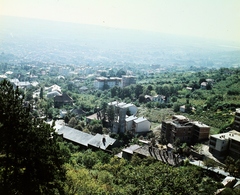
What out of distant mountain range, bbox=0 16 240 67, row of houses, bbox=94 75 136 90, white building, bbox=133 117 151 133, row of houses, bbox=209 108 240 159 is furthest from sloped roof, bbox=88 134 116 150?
distant mountain range, bbox=0 16 240 67

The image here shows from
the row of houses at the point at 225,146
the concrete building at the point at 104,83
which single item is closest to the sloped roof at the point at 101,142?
the row of houses at the point at 225,146

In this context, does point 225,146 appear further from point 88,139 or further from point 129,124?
point 88,139

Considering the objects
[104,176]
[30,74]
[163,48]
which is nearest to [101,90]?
[30,74]

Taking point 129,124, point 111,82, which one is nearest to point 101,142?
point 129,124

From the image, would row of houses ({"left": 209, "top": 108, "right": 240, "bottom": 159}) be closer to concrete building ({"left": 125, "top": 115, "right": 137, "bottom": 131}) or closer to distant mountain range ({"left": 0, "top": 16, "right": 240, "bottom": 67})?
concrete building ({"left": 125, "top": 115, "right": 137, "bottom": 131})

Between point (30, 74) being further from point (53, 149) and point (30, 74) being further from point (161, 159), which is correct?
point (53, 149)

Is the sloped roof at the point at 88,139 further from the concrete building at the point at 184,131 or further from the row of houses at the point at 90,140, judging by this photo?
the concrete building at the point at 184,131
